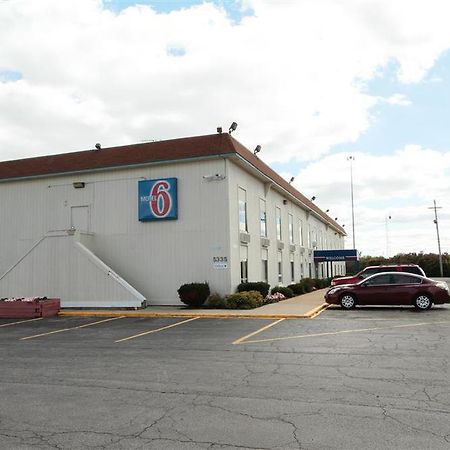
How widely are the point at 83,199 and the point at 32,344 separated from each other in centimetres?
1381

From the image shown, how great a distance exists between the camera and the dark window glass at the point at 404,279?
18.6 m

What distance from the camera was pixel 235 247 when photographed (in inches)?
899

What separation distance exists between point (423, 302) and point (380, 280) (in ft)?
5.80

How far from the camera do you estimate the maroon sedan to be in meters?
18.3

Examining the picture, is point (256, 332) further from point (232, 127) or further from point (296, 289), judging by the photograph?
point (296, 289)

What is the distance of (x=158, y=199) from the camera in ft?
76.1

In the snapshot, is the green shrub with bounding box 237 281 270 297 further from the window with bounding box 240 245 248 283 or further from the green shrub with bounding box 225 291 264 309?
the green shrub with bounding box 225 291 264 309

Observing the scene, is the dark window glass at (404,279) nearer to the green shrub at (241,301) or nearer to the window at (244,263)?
the green shrub at (241,301)

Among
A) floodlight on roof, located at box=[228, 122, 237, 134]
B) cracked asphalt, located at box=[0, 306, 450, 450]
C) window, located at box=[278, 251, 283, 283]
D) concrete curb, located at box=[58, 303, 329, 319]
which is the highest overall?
floodlight on roof, located at box=[228, 122, 237, 134]

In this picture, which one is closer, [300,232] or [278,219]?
[278,219]

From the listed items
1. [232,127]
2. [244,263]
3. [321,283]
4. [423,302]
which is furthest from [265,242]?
[321,283]

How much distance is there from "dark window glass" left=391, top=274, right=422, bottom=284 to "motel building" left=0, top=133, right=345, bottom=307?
717cm

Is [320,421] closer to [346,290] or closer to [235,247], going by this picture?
[346,290]

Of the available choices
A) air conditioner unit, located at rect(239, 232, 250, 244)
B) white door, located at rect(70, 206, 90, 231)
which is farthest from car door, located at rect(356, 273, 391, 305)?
white door, located at rect(70, 206, 90, 231)
